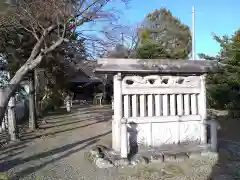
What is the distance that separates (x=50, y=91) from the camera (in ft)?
70.0

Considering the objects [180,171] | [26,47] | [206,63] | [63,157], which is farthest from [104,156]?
[26,47]

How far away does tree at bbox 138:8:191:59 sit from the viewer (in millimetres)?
27766

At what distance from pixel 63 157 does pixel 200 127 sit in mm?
3713

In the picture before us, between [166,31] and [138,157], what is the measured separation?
83.8 feet

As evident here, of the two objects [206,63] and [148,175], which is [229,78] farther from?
[148,175]

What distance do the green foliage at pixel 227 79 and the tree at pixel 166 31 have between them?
809 cm

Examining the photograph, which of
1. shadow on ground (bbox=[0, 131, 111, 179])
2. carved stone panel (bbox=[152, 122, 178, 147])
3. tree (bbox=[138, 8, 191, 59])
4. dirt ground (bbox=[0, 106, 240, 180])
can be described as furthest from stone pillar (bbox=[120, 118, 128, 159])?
→ tree (bbox=[138, 8, 191, 59])

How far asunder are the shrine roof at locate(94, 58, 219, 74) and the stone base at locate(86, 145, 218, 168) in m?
2.04

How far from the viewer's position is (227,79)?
14680 millimetres

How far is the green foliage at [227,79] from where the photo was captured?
558 inches

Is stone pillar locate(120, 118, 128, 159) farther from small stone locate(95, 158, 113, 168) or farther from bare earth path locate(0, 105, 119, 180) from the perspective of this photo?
bare earth path locate(0, 105, 119, 180)

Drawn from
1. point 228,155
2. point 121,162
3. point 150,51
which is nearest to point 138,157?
point 121,162

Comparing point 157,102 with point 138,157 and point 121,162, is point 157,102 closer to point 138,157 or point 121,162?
point 138,157

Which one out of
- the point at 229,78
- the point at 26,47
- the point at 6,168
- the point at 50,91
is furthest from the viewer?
the point at 50,91
